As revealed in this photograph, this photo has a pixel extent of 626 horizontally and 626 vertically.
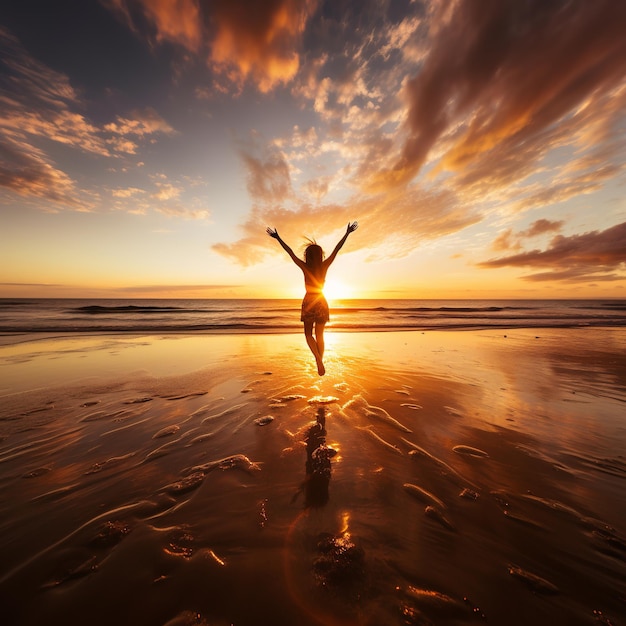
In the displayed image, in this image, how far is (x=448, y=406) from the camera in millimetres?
4773

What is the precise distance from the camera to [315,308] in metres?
5.65

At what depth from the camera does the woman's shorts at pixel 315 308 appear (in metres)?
5.66

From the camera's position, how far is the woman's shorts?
566 centimetres

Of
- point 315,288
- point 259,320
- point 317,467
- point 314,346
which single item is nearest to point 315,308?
point 315,288

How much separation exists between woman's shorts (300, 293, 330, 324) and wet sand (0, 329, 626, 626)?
1.59 meters

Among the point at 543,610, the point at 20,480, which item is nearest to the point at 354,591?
the point at 543,610

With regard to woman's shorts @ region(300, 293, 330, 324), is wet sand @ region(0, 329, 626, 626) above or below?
below

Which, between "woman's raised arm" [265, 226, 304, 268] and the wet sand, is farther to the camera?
"woman's raised arm" [265, 226, 304, 268]

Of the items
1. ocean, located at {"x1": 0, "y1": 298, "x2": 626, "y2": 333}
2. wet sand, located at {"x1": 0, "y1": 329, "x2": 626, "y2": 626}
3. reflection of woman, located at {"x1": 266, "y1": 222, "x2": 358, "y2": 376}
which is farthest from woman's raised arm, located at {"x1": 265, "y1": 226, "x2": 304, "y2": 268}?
ocean, located at {"x1": 0, "y1": 298, "x2": 626, "y2": 333}

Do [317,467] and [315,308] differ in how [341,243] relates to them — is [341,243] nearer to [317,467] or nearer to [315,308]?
[315,308]

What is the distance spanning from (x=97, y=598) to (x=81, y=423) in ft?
10.8

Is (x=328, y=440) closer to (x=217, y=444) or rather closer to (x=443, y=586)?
(x=217, y=444)

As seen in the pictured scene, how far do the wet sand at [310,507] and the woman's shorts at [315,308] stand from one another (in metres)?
1.59

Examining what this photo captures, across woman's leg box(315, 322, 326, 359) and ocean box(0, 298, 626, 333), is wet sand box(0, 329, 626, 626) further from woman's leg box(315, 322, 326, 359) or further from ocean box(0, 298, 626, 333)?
ocean box(0, 298, 626, 333)
